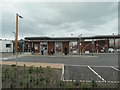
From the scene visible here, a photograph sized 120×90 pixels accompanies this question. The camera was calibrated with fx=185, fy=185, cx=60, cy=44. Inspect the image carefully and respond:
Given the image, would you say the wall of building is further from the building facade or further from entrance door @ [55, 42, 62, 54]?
entrance door @ [55, 42, 62, 54]

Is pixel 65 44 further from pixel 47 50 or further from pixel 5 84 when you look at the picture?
pixel 5 84

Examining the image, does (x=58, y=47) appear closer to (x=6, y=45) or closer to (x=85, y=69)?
(x=6, y=45)

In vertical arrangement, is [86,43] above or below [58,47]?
above

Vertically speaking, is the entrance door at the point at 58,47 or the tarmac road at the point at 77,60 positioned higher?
the entrance door at the point at 58,47

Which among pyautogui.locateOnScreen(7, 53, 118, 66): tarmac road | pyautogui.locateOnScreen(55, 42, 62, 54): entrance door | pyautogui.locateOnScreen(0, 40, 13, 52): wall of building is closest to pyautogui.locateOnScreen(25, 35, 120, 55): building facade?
pyautogui.locateOnScreen(55, 42, 62, 54): entrance door

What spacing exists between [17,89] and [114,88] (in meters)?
3.50

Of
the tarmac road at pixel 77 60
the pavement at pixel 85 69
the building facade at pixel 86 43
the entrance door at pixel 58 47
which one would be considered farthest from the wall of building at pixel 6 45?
the pavement at pixel 85 69

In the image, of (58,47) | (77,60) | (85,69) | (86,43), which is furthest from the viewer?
(86,43)

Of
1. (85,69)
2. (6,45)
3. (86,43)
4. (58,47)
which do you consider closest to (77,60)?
(85,69)

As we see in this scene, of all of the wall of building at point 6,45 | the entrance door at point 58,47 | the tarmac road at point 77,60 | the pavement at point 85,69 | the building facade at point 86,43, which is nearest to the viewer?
the pavement at point 85,69

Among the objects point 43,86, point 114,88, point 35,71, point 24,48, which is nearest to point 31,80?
point 43,86

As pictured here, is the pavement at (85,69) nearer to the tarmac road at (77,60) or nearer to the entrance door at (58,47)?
the tarmac road at (77,60)

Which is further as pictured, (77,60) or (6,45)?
(6,45)

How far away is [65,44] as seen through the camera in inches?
1649
